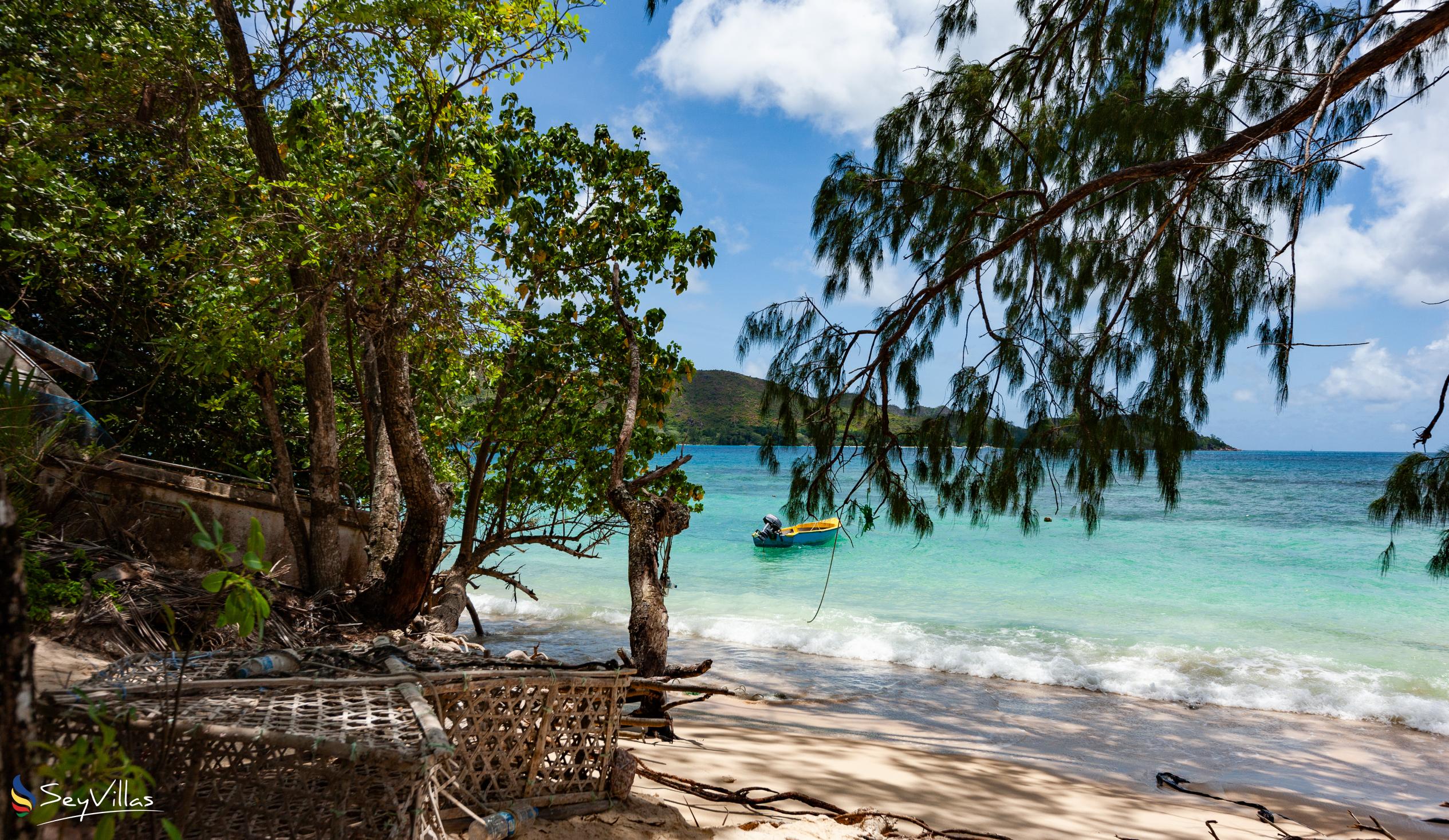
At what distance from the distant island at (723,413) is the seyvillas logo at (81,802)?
13.9 ft

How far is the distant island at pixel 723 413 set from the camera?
218 inches

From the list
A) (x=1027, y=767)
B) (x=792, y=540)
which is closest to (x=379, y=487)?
(x=1027, y=767)

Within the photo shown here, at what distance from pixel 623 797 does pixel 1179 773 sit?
4665mm

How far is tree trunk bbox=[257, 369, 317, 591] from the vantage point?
5.34 meters

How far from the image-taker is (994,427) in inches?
202

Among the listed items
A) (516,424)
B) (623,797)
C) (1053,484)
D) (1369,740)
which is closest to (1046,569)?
(1369,740)

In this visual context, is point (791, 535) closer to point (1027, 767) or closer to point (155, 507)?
point (1027, 767)

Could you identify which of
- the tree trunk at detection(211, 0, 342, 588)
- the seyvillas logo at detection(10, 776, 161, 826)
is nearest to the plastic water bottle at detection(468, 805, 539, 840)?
the seyvillas logo at detection(10, 776, 161, 826)

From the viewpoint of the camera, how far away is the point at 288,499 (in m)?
5.34

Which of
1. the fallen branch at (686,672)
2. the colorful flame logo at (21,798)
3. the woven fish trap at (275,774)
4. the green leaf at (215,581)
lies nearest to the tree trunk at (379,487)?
the fallen branch at (686,672)

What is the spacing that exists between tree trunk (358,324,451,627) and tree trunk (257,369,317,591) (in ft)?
2.07

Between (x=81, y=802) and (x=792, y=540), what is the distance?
18.3 metres

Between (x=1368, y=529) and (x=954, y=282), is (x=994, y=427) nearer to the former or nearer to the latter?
(x=954, y=282)

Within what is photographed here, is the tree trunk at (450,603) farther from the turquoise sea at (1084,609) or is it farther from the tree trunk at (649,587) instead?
the turquoise sea at (1084,609)
